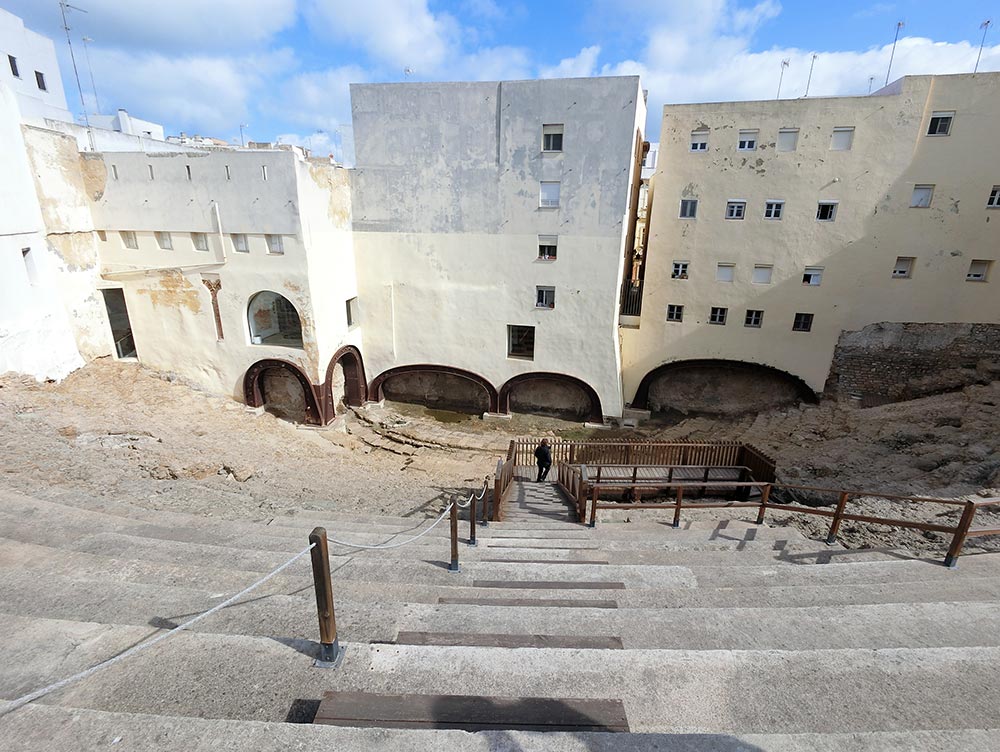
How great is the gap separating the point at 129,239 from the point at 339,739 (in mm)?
18573

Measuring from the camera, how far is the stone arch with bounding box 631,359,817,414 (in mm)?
17453

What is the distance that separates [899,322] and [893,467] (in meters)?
7.22

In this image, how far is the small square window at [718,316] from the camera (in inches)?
674

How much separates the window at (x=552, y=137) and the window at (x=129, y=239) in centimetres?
1381

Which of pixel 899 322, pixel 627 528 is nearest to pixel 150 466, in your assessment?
pixel 627 528

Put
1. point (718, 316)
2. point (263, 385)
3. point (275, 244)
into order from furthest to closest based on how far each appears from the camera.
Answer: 1. point (263, 385)
2. point (718, 316)
3. point (275, 244)

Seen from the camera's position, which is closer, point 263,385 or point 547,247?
point 547,247

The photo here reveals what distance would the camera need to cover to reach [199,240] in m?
15.4

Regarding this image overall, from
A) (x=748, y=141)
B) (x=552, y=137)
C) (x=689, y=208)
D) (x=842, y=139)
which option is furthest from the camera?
(x=689, y=208)

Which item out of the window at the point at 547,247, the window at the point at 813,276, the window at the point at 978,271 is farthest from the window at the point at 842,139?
the window at the point at 547,247

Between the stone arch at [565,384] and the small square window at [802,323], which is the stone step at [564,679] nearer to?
the stone arch at [565,384]

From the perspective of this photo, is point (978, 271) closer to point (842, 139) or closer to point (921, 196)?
point (921, 196)

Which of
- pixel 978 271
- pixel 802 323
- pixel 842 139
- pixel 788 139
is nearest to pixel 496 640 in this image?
pixel 802 323

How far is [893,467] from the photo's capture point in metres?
11.4
